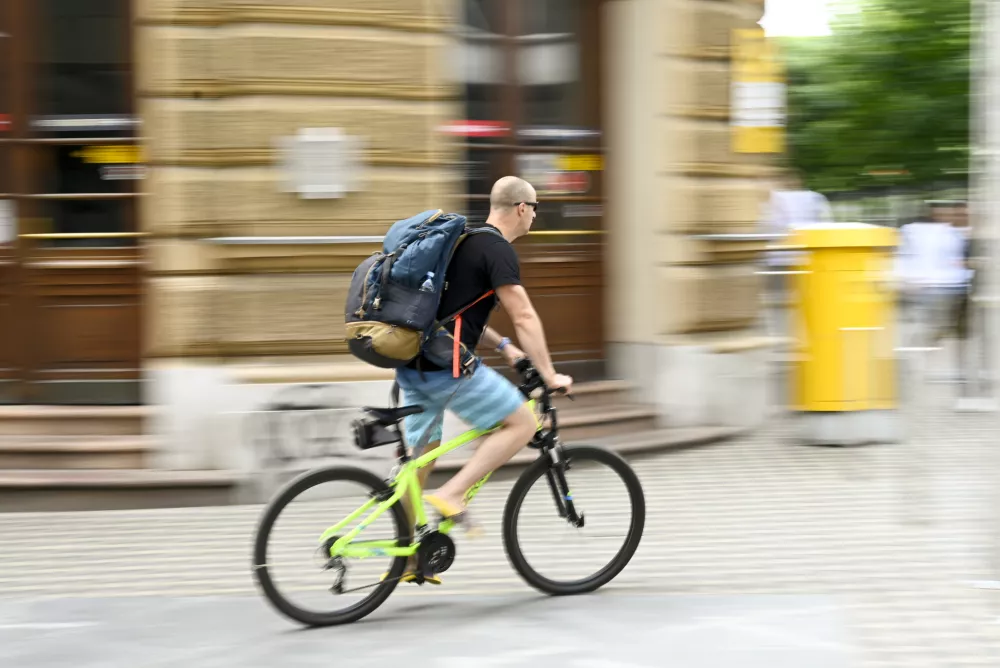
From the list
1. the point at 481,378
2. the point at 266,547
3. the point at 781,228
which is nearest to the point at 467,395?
the point at 481,378

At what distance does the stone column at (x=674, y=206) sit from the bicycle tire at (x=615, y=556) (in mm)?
3944

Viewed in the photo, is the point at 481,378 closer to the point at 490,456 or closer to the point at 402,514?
the point at 490,456

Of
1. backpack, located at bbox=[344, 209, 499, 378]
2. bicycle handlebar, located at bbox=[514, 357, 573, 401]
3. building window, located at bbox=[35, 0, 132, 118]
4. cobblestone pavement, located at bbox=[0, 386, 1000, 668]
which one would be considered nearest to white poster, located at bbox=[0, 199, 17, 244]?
building window, located at bbox=[35, 0, 132, 118]

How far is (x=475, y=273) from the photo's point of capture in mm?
5168

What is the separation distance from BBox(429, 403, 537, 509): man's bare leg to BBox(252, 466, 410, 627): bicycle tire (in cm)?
20

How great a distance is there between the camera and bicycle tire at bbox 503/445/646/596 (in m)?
5.39

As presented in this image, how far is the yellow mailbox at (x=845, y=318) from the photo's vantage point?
356 inches

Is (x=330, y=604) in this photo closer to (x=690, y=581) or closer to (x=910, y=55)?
(x=690, y=581)

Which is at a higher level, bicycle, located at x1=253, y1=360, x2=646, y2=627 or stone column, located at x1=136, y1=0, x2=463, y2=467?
stone column, located at x1=136, y1=0, x2=463, y2=467

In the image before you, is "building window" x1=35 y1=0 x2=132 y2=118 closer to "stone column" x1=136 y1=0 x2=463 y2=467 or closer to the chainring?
"stone column" x1=136 y1=0 x2=463 y2=467

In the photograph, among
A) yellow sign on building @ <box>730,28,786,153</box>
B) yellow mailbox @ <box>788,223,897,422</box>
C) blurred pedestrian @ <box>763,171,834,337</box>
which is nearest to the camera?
yellow mailbox @ <box>788,223,897,422</box>

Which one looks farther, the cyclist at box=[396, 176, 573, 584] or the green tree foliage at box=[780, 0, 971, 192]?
the green tree foliage at box=[780, 0, 971, 192]

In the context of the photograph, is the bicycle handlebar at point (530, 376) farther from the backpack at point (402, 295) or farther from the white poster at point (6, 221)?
the white poster at point (6, 221)

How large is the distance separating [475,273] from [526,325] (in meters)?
0.27
